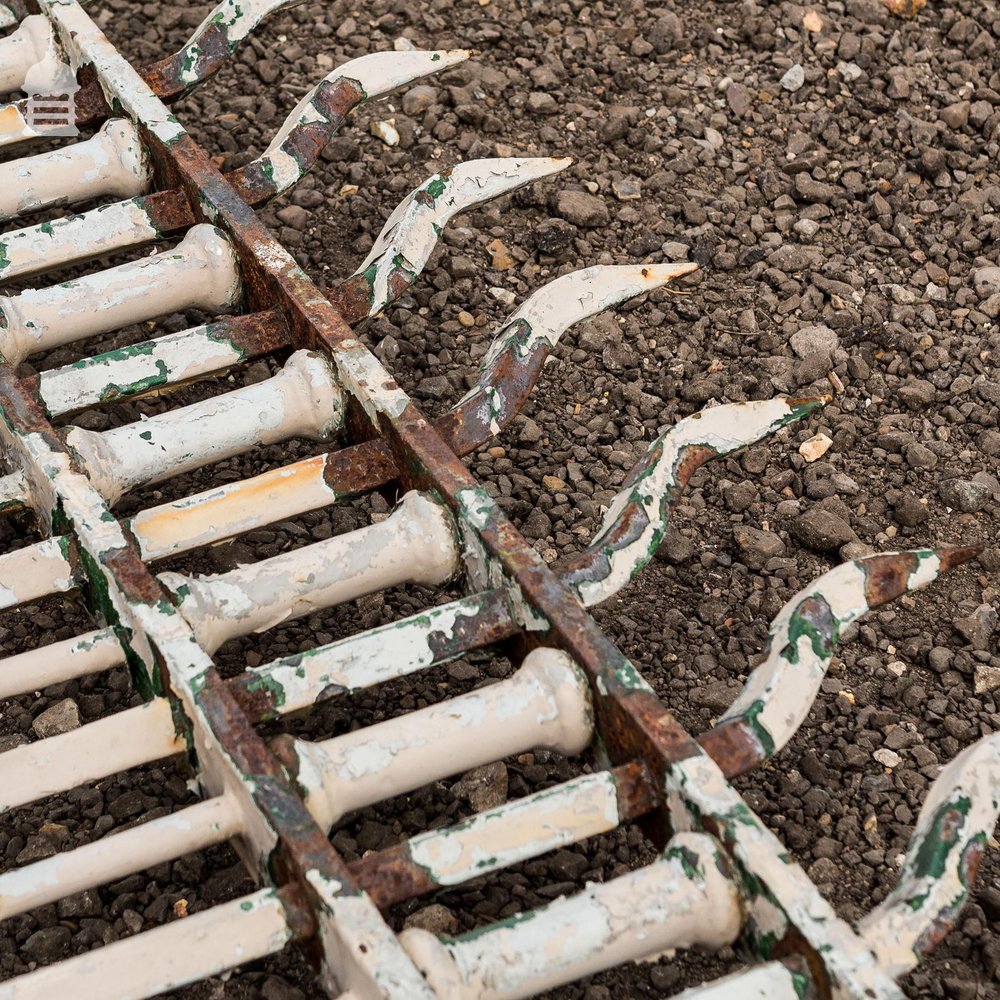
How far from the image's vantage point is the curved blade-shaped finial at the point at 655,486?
2.07m

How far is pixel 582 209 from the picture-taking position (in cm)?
327

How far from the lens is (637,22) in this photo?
3.75m

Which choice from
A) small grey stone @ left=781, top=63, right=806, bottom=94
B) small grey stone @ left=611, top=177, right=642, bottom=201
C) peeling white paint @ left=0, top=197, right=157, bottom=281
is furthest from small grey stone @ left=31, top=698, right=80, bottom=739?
small grey stone @ left=781, top=63, right=806, bottom=94

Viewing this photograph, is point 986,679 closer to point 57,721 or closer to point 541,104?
point 57,721

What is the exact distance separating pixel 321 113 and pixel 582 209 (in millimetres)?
733

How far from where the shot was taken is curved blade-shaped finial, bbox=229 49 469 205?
2.66 metres

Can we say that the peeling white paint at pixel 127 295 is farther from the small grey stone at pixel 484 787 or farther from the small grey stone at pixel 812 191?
the small grey stone at pixel 812 191

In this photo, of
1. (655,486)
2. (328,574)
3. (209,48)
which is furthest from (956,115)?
(328,574)

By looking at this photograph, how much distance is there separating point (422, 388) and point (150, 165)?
0.62 m

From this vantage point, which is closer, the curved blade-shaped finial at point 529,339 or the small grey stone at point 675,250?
the curved blade-shaped finial at point 529,339

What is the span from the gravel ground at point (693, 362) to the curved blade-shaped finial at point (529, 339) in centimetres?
42

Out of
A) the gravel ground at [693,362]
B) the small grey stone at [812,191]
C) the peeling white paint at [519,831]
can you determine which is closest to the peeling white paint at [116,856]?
the peeling white paint at [519,831]

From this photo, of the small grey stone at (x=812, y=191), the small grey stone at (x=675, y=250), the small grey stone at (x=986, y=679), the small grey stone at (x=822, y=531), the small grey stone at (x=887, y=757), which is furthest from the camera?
the small grey stone at (x=812, y=191)

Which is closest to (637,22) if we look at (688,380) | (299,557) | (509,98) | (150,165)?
(509,98)
